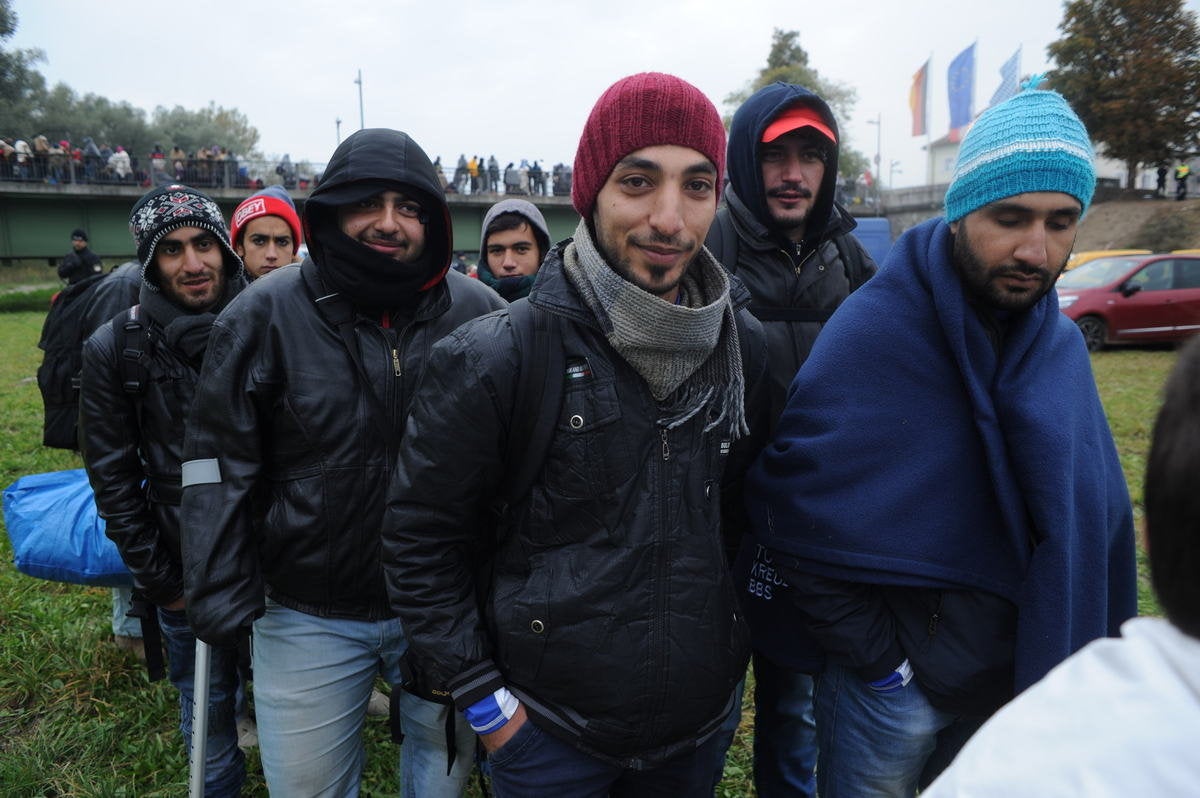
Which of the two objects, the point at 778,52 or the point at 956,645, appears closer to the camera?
the point at 956,645

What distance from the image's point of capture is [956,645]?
1.78 m

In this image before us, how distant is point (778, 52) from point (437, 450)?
59.3 meters

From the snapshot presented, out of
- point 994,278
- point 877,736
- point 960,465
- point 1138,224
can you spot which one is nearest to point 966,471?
point 960,465

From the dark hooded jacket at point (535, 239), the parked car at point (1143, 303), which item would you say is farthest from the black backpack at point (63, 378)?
the parked car at point (1143, 303)

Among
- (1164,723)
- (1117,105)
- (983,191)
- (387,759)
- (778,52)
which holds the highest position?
(778,52)

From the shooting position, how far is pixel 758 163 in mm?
2721

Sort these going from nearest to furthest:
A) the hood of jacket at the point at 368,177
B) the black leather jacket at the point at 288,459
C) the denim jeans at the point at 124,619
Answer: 1. the black leather jacket at the point at 288,459
2. the hood of jacket at the point at 368,177
3. the denim jeans at the point at 124,619

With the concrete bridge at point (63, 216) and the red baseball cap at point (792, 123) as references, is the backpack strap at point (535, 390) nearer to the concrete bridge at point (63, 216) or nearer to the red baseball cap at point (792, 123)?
the red baseball cap at point (792, 123)

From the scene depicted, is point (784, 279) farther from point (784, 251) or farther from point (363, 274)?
point (363, 274)

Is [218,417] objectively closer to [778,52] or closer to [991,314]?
[991,314]

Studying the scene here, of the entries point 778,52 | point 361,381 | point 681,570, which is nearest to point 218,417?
point 361,381

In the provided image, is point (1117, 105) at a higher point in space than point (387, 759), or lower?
higher

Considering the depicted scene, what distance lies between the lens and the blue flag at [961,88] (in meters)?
39.9

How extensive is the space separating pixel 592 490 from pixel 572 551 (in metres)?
0.15
